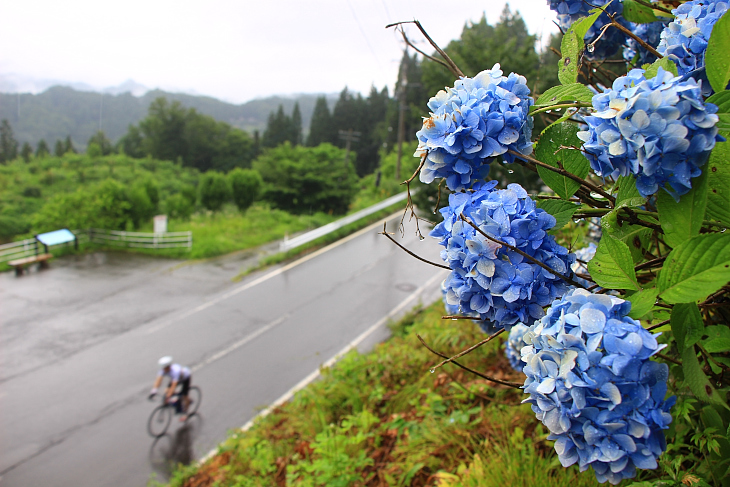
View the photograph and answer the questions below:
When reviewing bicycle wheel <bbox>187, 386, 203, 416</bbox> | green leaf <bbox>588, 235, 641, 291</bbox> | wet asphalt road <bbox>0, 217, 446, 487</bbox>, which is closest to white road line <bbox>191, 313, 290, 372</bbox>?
wet asphalt road <bbox>0, 217, 446, 487</bbox>

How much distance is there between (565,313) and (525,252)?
0.19 metres

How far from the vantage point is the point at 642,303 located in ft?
2.87

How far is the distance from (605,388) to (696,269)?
27cm

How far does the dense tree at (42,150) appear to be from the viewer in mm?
37281

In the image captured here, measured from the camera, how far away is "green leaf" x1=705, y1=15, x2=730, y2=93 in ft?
3.06

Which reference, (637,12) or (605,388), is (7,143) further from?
(605,388)

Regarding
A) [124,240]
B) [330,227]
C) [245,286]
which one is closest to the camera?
[245,286]

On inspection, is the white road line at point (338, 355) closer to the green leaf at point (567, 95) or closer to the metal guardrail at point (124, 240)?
the green leaf at point (567, 95)

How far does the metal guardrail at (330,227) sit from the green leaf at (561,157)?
12468 mm

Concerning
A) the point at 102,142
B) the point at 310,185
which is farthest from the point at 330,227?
the point at 102,142

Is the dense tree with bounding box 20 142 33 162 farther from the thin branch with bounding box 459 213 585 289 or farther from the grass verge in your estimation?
the thin branch with bounding box 459 213 585 289

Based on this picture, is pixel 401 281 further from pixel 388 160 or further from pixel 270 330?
pixel 388 160

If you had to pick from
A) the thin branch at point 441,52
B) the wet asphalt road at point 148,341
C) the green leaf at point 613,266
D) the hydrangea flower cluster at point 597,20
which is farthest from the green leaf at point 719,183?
the wet asphalt road at point 148,341

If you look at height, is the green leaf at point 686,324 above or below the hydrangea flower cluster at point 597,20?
below
